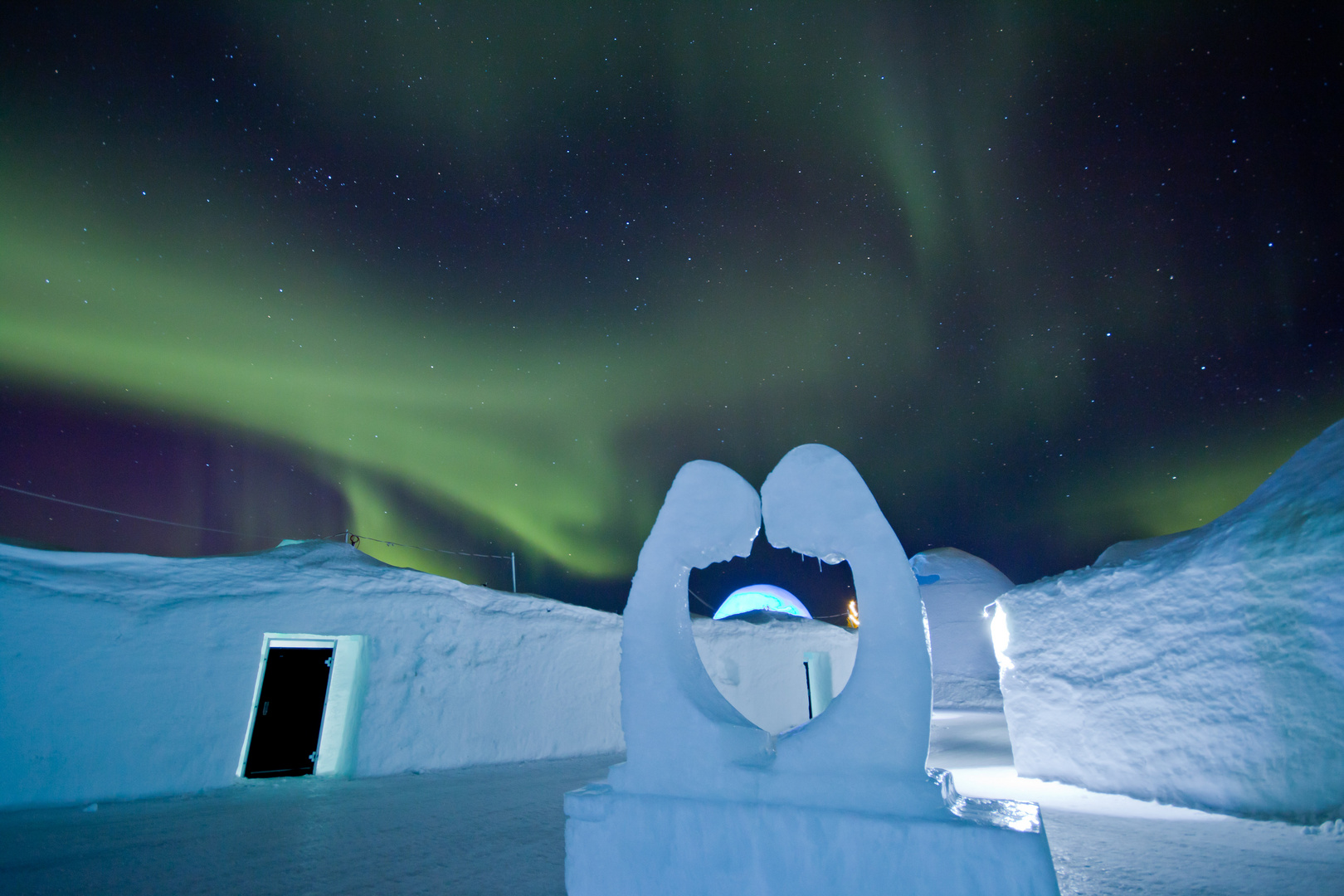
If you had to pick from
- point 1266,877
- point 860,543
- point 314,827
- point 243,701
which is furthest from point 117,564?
point 1266,877

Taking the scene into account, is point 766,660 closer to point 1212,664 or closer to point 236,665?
point 1212,664

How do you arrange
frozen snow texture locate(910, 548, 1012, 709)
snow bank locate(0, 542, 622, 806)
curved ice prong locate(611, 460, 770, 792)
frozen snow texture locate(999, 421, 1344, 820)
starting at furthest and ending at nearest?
1. frozen snow texture locate(910, 548, 1012, 709)
2. snow bank locate(0, 542, 622, 806)
3. frozen snow texture locate(999, 421, 1344, 820)
4. curved ice prong locate(611, 460, 770, 792)

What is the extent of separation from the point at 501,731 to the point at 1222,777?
35.2 ft

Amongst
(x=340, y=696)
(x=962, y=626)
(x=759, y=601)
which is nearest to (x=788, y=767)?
(x=340, y=696)

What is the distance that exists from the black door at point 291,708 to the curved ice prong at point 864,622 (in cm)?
963

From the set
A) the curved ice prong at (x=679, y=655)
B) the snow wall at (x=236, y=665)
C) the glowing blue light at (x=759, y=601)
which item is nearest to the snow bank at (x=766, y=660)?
the snow wall at (x=236, y=665)

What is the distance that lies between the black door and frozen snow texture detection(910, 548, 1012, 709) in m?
17.7

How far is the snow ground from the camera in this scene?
172 inches

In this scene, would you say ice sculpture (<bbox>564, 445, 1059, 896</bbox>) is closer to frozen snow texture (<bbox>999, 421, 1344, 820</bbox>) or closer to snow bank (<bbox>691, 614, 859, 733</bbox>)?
frozen snow texture (<bbox>999, 421, 1344, 820</bbox>)

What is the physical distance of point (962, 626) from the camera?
21719 mm

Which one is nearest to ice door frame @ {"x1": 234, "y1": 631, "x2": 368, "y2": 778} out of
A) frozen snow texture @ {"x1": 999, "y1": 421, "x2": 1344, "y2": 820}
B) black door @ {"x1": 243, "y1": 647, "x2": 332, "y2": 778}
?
black door @ {"x1": 243, "y1": 647, "x2": 332, "y2": 778}

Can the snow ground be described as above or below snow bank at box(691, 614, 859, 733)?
below

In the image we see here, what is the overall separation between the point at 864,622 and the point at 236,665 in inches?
377

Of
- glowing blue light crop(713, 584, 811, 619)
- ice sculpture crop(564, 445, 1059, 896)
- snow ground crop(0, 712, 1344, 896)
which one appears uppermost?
glowing blue light crop(713, 584, 811, 619)
